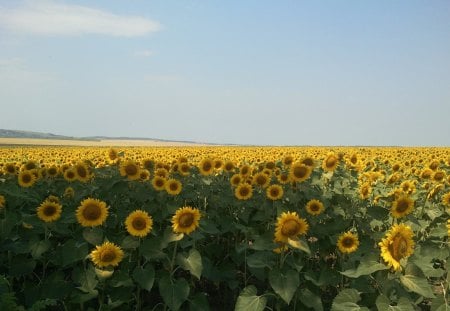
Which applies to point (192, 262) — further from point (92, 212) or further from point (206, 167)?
point (206, 167)

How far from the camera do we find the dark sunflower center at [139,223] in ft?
16.5

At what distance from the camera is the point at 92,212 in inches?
200

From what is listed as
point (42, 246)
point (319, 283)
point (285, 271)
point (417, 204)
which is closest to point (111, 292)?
point (42, 246)

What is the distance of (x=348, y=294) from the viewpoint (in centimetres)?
395

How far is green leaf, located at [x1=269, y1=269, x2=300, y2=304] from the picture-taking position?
4.31 metres

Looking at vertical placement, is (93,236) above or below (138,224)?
below

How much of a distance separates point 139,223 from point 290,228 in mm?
1706

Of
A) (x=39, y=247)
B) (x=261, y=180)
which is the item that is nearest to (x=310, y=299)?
(x=261, y=180)

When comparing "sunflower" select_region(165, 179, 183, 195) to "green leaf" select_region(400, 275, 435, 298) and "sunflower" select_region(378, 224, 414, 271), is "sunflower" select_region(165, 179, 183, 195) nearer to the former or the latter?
"sunflower" select_region(378, 224, 414, 271)

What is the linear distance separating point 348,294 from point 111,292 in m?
2.54

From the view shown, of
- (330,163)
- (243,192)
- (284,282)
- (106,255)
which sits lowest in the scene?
(284,282)

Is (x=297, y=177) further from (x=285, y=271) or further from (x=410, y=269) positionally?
(x=410, y=269)

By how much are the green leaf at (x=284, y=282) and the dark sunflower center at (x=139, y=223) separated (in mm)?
1542

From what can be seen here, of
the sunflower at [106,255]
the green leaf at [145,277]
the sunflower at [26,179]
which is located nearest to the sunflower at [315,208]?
the green leaf at [145,277]
